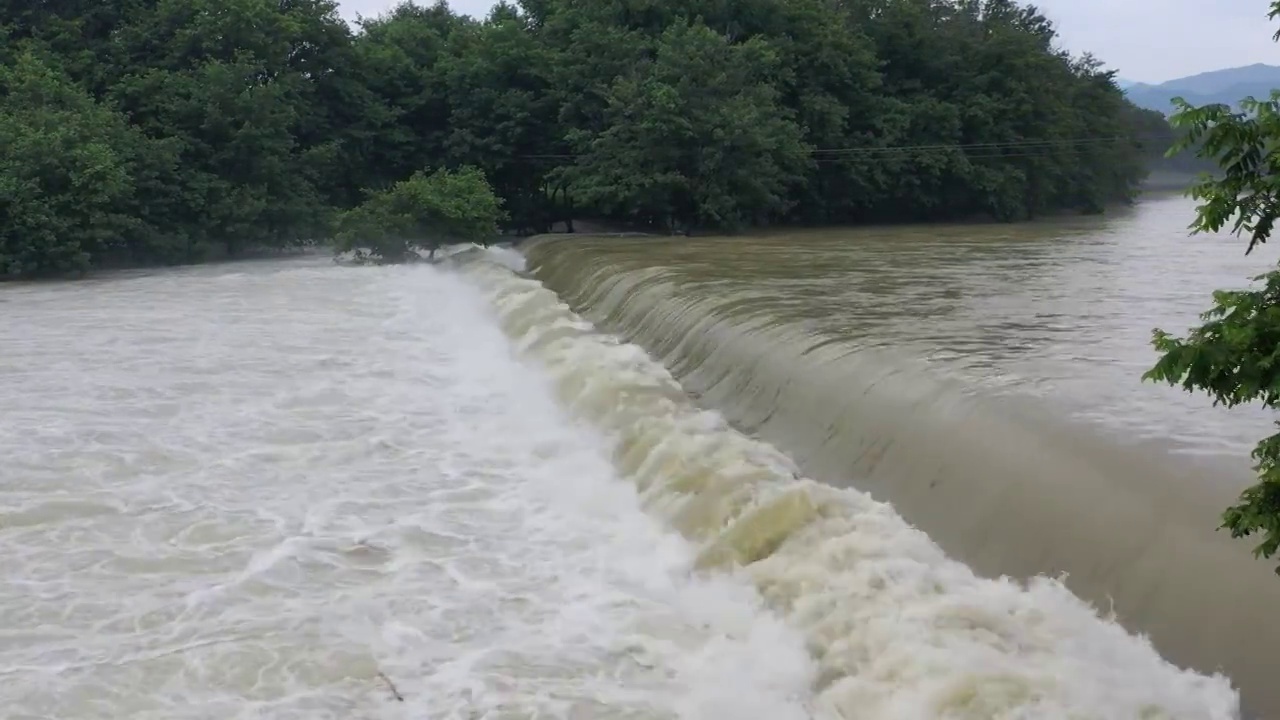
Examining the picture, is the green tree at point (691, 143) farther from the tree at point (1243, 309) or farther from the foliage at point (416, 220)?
the tree at point (1243, 309)

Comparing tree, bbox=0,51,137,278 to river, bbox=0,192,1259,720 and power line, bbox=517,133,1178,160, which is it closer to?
river, bbox=0,192,1259,720

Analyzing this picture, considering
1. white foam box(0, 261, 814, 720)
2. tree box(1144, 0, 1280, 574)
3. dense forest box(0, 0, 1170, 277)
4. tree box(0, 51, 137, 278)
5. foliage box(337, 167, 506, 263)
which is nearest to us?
tree box(1144, 0, 1280, 574)

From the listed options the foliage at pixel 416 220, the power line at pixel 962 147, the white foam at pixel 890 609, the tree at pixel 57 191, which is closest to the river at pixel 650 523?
the white foam at pixel 890 609

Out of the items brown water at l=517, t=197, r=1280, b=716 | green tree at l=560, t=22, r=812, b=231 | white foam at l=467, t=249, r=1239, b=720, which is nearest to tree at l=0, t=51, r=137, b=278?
brown water at l=517, t=197, r=1280, b=716

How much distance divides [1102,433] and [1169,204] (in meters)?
44.2

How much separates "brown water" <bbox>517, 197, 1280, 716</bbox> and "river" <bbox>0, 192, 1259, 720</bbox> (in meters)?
0.03

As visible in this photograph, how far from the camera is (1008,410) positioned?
300 inches

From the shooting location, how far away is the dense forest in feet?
76.5

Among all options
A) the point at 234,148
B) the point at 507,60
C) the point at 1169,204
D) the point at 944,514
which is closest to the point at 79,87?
the point at 234,148

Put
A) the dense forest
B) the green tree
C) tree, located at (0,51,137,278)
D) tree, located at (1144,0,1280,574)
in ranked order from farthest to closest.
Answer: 1. the green tree
2. the dense forest
3. tree, located at (0,51,137,278)
4. tree, located at (1144,0,1280,574)

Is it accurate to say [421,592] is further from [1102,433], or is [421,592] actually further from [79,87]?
[79,87]

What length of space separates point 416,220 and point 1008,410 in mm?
17990

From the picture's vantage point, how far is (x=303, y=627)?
6.34m

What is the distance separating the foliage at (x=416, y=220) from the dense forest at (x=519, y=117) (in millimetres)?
749
